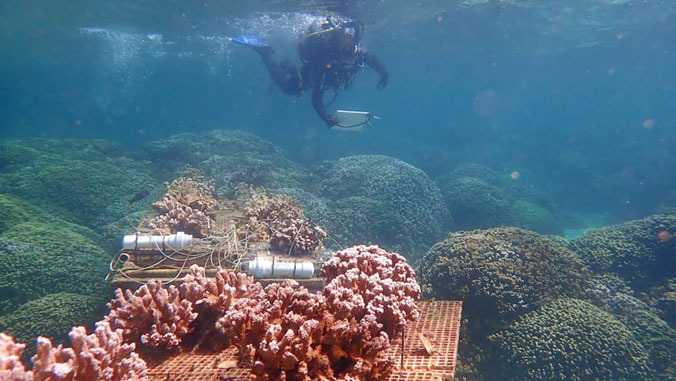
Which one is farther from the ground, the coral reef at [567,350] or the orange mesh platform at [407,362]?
the orange mesh platform at [407,362]

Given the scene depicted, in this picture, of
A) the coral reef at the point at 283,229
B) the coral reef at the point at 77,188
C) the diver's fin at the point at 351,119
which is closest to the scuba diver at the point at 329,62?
the diver's fin at the point at 351,119

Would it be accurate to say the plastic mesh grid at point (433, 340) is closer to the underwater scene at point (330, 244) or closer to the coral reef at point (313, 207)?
the underwater scene at point (330, 244)

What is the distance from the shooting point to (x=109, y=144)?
19641 mm

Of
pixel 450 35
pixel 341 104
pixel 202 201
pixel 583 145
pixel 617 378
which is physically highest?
pixel 341 104

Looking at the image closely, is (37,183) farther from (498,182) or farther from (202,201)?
(498,182)

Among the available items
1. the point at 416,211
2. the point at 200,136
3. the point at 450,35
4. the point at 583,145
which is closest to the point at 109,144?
the point at 200,136

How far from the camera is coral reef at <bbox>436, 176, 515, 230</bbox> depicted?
1552 centimetres

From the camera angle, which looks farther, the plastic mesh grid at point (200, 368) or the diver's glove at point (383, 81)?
the diver's glove at point (383, 81)

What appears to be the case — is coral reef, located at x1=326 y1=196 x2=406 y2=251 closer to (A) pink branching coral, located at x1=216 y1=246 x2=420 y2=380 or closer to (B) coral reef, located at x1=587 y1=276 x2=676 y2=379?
(B) coral reef, located at x1=587 y1=276 x2=676 y2=379

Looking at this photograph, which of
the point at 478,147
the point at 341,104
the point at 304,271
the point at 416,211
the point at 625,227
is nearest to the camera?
the point at 304,271

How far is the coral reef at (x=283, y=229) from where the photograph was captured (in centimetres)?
560

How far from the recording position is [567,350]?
16.9 ft

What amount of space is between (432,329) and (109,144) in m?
21.9

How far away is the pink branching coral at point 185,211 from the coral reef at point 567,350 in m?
5.54
